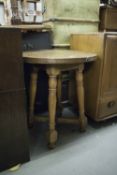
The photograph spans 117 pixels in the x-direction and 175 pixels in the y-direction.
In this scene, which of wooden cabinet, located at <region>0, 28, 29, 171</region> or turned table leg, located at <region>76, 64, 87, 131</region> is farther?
turned table leg, located at <region>76, 64, 87, 131</region>

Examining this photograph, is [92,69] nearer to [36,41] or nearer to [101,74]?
[101,74]

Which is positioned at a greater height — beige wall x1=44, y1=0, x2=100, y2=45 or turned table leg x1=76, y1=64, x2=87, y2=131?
beige wall x1=44, y1=0, x2=100, y2=45

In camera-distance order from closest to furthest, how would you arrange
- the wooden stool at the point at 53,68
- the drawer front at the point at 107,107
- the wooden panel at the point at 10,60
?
the wooden panel at the point at 10,60 → the wooden stool at the point at 53,68 → the drawer front at the point at 107,107

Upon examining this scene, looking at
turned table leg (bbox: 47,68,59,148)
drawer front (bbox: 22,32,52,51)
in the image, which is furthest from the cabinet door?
drawer front (bbox: 22,32,52,51)

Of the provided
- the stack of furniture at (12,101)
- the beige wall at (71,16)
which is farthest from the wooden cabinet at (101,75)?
the stack of furniture at (12,101)

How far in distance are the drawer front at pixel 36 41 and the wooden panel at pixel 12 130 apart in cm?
55

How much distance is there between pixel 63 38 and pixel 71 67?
0.41 m

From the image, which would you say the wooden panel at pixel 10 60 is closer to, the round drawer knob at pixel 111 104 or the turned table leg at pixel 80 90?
the turned table leg at pixel 80 90

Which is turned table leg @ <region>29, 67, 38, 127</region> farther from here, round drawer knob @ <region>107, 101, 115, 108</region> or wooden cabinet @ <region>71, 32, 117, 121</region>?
round drawer knob @ <region>107, 101, 115, 108</region>

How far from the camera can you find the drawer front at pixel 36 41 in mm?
1236

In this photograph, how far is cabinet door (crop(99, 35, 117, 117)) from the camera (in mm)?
1037

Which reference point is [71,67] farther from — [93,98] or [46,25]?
[46,25]

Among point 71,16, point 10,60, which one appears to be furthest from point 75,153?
point 71,16

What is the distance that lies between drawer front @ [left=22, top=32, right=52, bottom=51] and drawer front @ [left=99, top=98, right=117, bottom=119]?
58 cm
